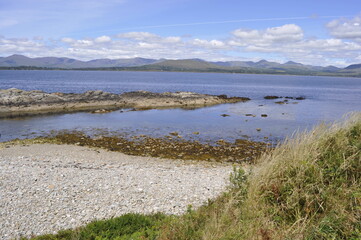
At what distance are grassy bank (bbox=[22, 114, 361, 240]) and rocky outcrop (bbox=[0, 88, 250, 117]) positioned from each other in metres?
37.7

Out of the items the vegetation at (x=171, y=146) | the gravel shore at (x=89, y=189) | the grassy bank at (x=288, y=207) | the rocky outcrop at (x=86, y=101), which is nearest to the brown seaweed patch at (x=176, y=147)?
the vegetation at (x=171, y=146)

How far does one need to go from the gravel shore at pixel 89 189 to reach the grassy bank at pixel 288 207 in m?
1.48

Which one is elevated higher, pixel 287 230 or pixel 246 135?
pixel 287 230

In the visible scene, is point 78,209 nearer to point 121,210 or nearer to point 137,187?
point 121,210

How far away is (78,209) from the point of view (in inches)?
395

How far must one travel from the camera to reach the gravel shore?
31.0 ft

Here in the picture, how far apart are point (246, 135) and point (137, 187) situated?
54.7 feet

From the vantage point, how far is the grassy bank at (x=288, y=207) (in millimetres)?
5727

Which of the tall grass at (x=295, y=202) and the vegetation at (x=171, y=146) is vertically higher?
the tall grass at (x=295, y=202)

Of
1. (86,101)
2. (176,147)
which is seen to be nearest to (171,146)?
(176,147)

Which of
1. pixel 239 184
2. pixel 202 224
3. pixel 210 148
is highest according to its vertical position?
pixel 239 184

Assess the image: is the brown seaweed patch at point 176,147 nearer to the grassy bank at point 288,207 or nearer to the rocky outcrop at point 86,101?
the grassy bank at point 288,207

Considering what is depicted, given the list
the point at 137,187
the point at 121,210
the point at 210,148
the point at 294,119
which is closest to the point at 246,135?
the point at 210,148

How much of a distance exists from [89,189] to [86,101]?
1524 inches
